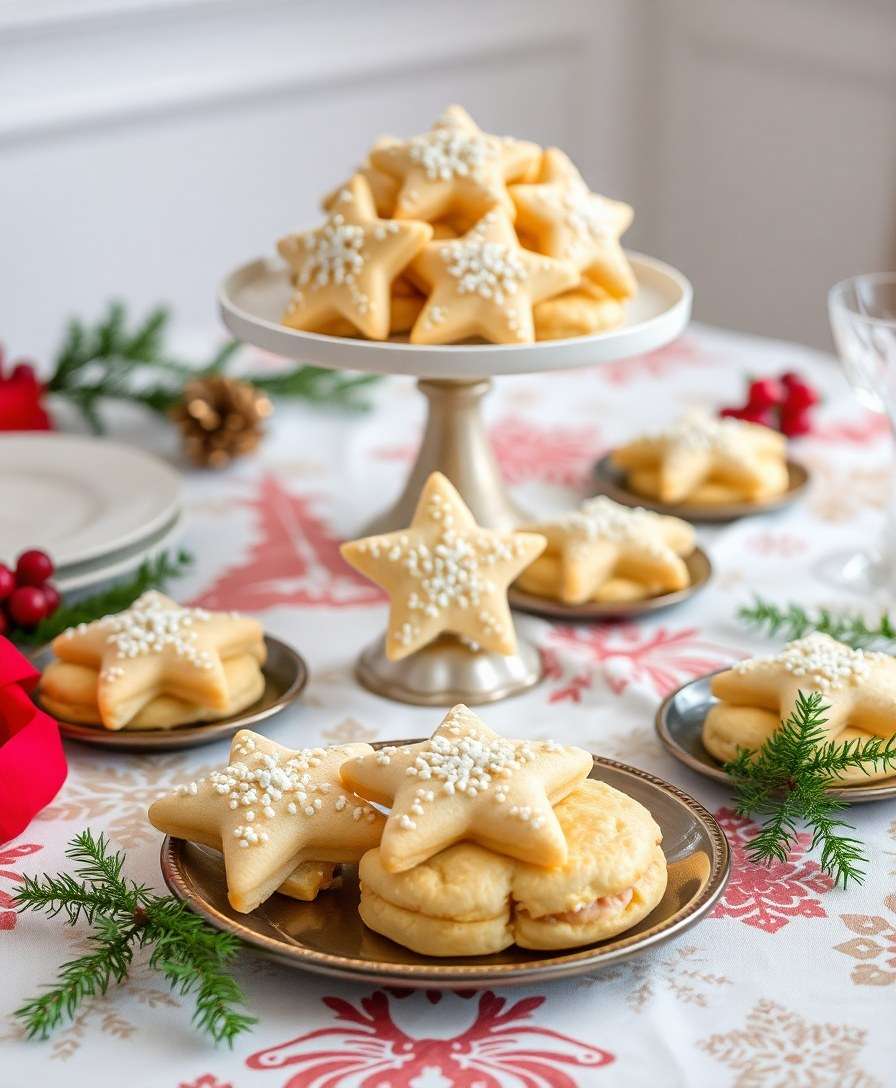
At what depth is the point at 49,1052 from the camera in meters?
0.77

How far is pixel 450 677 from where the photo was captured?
3.78 feet

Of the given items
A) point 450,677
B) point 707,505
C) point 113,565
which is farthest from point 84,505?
point 707,505

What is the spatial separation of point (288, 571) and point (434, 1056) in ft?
2.38

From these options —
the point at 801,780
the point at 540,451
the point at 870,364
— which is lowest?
the point at 540,451

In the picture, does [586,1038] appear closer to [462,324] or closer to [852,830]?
[852,830]

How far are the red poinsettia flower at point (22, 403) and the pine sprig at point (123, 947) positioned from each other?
34.5 inches

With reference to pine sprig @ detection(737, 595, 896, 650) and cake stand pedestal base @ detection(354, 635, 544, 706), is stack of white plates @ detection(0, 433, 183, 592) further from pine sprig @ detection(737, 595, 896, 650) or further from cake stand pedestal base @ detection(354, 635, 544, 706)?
pine sprig @ detection(737, 595, 896, 650)

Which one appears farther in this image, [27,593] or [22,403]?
[22,403]

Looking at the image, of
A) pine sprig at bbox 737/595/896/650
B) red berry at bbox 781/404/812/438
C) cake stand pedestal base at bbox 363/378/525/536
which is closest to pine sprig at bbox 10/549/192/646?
cake stand pedestal base at bbox 363/378/525/536

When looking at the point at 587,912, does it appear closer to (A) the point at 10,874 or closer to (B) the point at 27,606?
(A) the point at 10,874

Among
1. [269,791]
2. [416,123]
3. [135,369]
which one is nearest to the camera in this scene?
[269,791]

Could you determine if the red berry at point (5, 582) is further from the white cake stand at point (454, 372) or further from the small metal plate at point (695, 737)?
the small metal plate at point (695, 737)

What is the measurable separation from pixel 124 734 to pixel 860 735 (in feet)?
1.75

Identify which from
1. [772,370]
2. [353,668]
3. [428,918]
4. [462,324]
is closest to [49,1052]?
[428,918]
